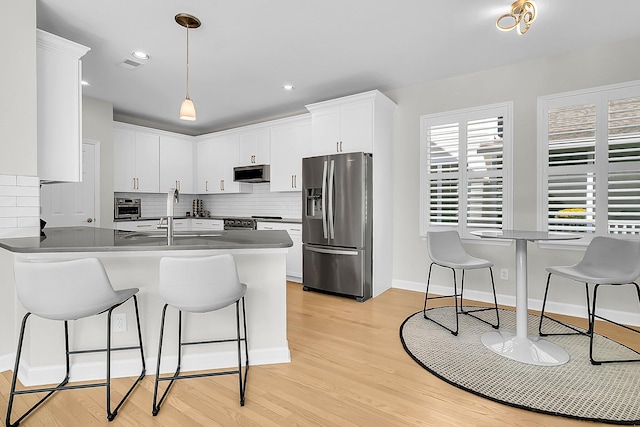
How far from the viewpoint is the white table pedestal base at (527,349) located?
7.99 ft

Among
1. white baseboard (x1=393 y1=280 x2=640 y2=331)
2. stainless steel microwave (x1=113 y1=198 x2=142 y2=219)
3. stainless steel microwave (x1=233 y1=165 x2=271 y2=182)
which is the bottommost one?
white baseboard (x1=393 y1=280 x2=640 y2=331)

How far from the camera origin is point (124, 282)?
2238mm

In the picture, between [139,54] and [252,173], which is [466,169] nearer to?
[252,173]

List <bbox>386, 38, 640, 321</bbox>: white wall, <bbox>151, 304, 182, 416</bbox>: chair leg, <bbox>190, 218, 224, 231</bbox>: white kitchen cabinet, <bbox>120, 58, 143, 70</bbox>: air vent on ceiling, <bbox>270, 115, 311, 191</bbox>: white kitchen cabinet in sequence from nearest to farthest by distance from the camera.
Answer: <bbox>151, 304, 182, 416</bbox>: chair leg
<bbox>386, 38, 640, 321</bbox>: white wall
<bbox>120, 58, 143, 70</bbox>: air vent on ceiling
<bbox>270, 115, 311, 191</bbox>: white kitchen cabinet
<bbox>190, 218, 224, 231</bbox>: white kitchen cabinet

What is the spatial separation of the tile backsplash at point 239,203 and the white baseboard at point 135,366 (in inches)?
128

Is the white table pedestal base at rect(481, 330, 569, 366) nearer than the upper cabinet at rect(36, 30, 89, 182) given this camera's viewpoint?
Yes

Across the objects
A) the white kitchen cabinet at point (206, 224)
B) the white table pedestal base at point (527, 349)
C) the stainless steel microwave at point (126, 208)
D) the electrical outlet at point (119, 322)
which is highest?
the stainless steel microwave at point (126, 208)

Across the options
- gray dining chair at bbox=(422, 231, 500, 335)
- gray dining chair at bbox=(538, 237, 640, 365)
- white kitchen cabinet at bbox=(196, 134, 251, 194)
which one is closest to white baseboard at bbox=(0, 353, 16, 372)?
gray dining chair at bbox=(422, 231, 500, 335)

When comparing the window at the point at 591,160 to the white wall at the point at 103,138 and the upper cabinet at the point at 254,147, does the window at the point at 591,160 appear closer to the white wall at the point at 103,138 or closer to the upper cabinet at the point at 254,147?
the upper cabinet at the point at 254,147

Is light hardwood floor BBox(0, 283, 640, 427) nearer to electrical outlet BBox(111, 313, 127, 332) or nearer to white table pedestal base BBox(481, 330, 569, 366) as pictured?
electrical outlet BBox(111, 313, 127, 332)

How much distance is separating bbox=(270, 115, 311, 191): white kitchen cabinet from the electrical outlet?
10.4 ft

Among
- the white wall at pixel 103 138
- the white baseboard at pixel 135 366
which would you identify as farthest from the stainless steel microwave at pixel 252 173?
the white baseboard at pixel 135 366

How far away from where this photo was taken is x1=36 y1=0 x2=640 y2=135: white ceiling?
2.66 metres

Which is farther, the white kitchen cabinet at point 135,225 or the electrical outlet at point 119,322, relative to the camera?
the white kitchen cabinet at point 135,225
